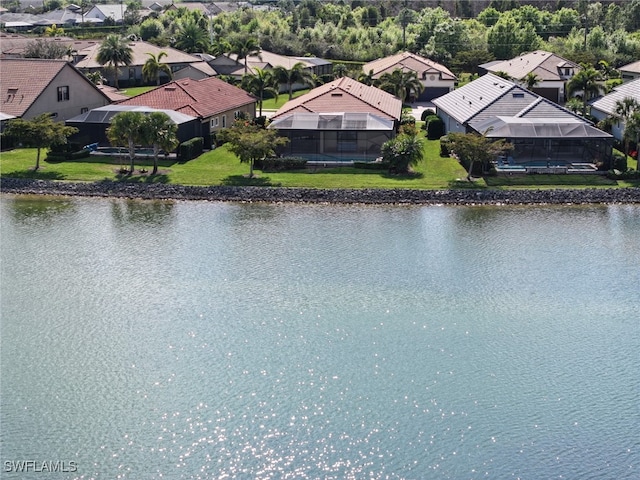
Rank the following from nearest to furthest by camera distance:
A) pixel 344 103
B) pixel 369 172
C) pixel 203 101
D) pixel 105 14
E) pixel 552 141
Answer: pixel 369 172
pixel 552 141
pixel 344 103
pixel 203 101
pixel 105 14

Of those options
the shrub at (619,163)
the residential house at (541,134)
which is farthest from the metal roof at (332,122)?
the shrub at (619,163)

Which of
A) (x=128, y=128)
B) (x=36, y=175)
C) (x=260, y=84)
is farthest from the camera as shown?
(x=260, y=84)

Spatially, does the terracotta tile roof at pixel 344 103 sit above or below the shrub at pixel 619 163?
above

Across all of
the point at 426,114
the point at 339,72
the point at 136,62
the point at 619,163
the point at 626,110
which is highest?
the point at 136,62

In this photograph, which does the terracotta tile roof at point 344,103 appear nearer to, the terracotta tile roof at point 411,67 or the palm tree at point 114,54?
the terracotta tile roof at point 411,67

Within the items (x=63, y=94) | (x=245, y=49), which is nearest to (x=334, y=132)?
(x=63, y=94)

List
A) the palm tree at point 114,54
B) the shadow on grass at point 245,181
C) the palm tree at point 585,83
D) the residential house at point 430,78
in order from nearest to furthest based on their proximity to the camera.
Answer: the shadow on grass at point 245,181 → the palm tree at point 585,83 → the palm tree at point 114,54 → the residential house at point 430,78

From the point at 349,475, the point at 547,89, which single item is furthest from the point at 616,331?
the point at 547,89

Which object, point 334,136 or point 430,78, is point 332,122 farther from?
point 430,78
